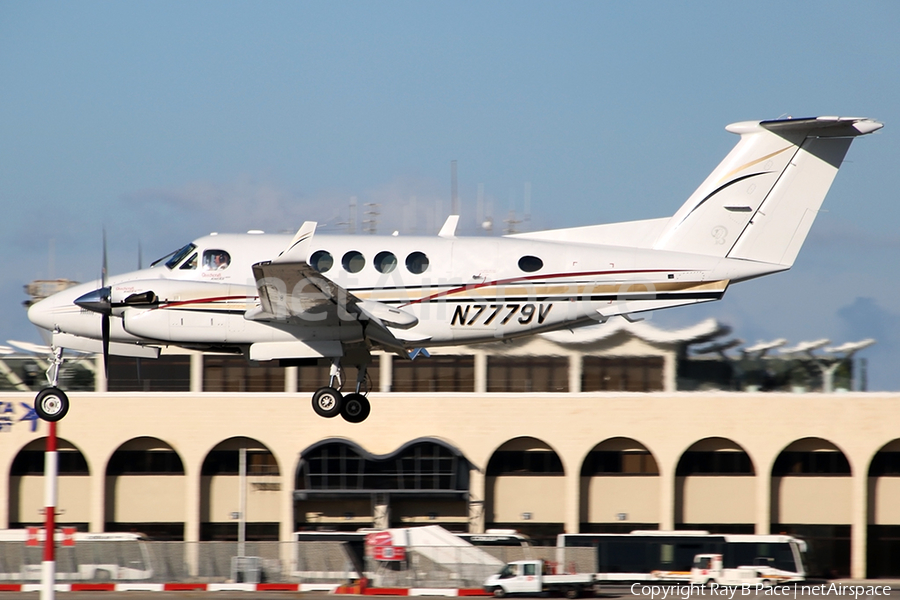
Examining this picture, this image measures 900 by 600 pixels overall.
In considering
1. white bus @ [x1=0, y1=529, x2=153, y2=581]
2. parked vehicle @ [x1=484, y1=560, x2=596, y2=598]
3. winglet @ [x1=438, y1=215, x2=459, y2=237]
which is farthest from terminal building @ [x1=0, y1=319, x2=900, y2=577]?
winglet @ [x1=438, y1=215, x2=459, y2=237]

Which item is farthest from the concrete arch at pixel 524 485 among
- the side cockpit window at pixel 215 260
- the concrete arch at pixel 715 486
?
the side cockpit window at pixel 215 260

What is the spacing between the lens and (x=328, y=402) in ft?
54.2

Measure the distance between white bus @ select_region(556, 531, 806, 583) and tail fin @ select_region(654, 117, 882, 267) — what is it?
39.8ft

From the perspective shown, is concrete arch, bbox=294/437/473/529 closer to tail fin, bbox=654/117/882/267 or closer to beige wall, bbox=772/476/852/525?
beige wall, bbox=772/476/852/525

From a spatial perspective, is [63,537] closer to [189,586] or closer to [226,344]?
[189,586]

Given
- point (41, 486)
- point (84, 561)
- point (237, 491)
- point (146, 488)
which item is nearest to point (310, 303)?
point (84, 561)

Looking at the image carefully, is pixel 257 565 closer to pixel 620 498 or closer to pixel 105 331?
pixel 105 331

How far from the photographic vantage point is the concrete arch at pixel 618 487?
3241 centimetres

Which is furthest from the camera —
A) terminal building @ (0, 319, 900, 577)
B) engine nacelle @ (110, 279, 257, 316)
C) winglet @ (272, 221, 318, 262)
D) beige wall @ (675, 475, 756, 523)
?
beige wall @ (675, 475, 756, 523)

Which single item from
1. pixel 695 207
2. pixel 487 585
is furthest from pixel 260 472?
pixel 695 207

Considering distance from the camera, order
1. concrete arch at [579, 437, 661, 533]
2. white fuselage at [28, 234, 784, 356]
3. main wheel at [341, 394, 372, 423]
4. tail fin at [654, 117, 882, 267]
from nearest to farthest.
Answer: white fuselage at [28, 234, 784, 356]
tail fin at [654, 117, 882, 267]
main wheel at [341, 394, 372, 423]
concrete arch at [579, 437, 661, 533]

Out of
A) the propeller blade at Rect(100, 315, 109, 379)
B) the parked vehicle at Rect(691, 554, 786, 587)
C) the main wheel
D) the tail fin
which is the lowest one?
the parked vehicle at Rect(691, 554, 786, 587)

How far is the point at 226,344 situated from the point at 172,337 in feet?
2.78

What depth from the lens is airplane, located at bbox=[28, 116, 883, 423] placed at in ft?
52.1
